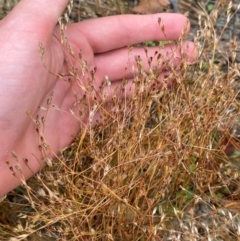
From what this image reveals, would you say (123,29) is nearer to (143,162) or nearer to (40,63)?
(40,63)

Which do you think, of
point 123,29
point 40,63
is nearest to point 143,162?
point 40,63

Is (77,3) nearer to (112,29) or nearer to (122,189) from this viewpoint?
(112,29)

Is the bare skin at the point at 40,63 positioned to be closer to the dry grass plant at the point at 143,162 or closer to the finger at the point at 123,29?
the finger at the point at 123,29

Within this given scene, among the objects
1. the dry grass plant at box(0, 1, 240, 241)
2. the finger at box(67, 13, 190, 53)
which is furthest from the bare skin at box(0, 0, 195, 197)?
the dry grass plant at box(0, 1, 240, 241)

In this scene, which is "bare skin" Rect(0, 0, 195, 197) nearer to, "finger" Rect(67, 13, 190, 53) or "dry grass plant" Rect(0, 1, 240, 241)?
"finger" Rect(67, 13, 190, 53)

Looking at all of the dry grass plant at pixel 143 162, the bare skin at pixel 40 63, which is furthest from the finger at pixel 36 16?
the dry grass plant at pixel 143 162

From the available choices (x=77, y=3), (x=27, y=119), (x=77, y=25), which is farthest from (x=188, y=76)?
(x=77, y=3)
